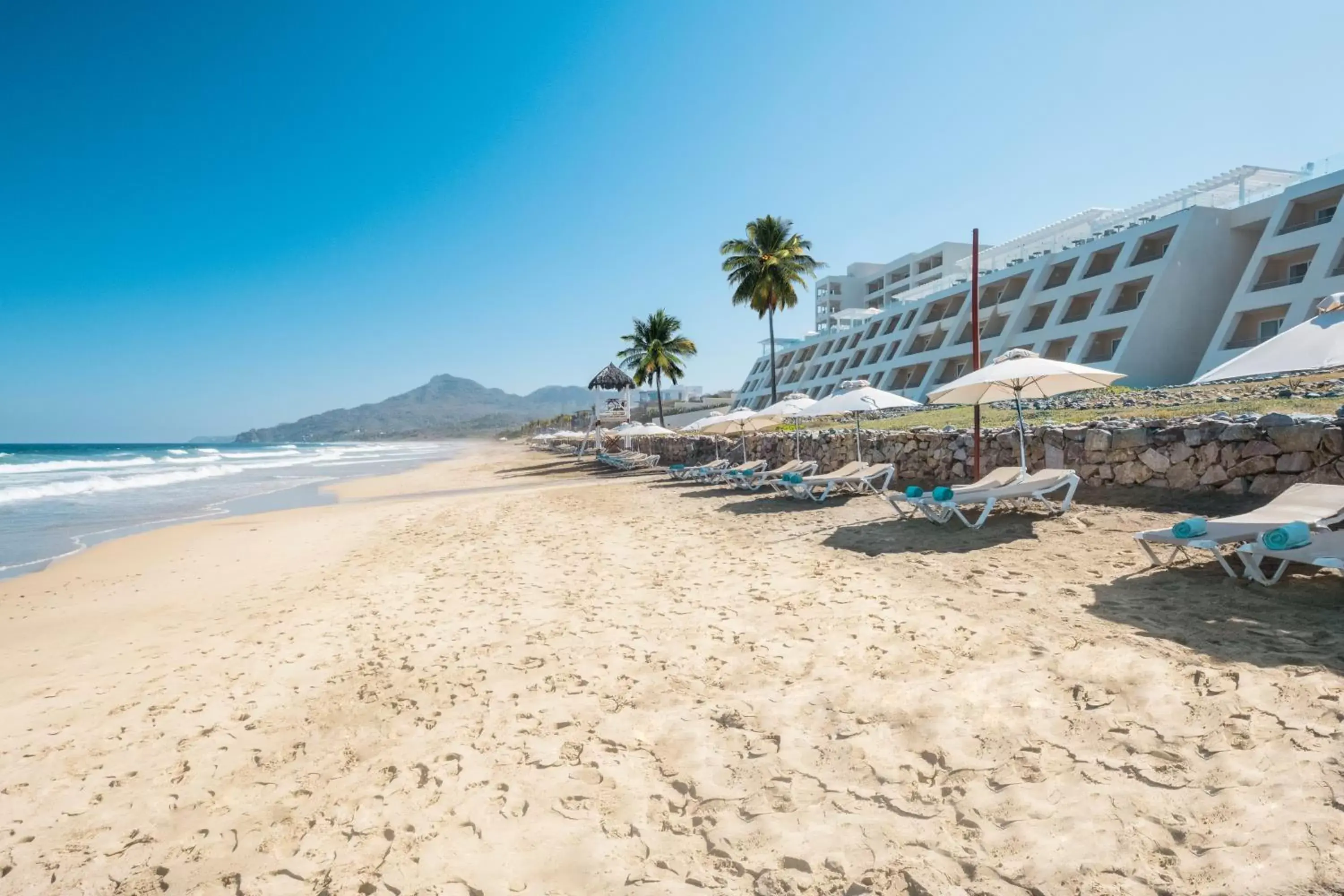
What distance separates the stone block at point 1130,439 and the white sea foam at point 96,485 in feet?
91.7

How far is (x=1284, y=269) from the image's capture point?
72.4 ft

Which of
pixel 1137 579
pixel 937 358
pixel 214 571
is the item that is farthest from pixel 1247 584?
pixel 937 358

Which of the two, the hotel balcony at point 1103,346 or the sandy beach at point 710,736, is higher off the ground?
the hotel balcony at point 1103,346

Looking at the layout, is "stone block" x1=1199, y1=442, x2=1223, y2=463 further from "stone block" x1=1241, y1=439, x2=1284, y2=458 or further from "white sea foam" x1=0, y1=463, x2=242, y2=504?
"white sea foam" x1=0, y1=463, x2=242, y2=504

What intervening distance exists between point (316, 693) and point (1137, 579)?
6173mm

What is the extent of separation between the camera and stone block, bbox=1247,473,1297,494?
661 centimetres

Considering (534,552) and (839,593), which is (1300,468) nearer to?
(839,593)

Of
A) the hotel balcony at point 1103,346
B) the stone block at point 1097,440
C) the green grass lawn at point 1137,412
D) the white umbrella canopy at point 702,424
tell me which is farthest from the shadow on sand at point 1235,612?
the hotel balcony at point 1103,346

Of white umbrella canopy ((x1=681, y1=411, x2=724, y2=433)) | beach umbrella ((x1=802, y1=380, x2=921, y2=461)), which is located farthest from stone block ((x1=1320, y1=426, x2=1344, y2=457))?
white umbrella canopy ((x1=681, y1=411, x2=724, y2=433))

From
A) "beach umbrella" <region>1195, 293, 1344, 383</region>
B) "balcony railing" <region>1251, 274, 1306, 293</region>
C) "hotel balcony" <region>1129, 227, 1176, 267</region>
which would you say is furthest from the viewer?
"hotel balcony" <region>1129, 227, 1176, 267</region>

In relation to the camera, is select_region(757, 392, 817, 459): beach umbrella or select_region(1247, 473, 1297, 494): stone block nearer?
select_region(1247, 473, 1297, 494): stone block

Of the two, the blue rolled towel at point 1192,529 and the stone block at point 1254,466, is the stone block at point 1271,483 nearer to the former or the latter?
the stone block at point 1254,466

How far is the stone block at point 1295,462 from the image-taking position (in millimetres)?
6457

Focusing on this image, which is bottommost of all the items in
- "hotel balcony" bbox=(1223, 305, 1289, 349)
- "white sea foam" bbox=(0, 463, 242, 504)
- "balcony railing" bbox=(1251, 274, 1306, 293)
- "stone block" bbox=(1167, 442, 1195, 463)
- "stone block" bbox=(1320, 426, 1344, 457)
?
"white sea foam" bbox=(0, 463, 242, 504)
